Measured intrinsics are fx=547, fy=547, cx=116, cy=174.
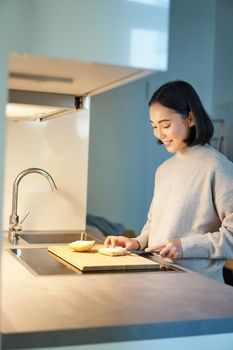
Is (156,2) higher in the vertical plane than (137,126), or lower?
higher

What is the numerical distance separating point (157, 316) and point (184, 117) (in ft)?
3.17

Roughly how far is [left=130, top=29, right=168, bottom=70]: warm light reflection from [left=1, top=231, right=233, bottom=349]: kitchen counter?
476 mm

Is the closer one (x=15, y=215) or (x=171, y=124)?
(x=171, y=124)

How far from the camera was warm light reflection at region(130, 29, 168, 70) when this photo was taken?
3.46ft

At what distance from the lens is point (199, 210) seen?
5.86 ft

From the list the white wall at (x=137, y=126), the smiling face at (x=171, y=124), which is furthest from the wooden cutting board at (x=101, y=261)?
the white wall at (x=137, y=126)

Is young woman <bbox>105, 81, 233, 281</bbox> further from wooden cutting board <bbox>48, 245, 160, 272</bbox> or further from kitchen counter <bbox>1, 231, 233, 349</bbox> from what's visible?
kitchen counter <bbox>1, 231, 233, 349</bbox>

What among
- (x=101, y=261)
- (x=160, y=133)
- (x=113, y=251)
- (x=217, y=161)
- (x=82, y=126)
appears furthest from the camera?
(x=82, y=126)

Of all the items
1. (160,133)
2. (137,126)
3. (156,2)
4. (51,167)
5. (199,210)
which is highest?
(156,2)

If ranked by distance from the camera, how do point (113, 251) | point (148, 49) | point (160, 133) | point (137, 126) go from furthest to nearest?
point (137, 126), point (160, 133), point (113, 251), point (148, 49)

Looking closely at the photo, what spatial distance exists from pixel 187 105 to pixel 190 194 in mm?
303

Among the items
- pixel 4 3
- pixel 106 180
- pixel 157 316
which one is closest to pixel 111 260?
pixel 157 316

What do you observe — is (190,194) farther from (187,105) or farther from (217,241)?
(187,105)

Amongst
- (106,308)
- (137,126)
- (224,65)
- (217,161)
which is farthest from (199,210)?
(224,65)
